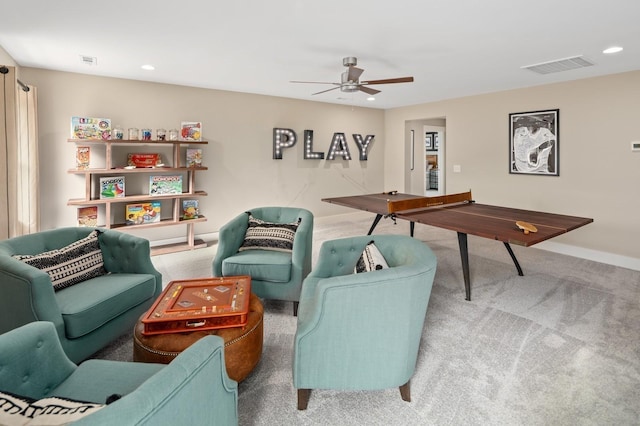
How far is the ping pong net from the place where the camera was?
12.5ft

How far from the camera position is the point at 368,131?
24.2 feet

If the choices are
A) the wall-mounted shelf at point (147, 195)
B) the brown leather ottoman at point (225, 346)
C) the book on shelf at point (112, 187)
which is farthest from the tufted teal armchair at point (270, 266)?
the book on shelf at point (112, 187)

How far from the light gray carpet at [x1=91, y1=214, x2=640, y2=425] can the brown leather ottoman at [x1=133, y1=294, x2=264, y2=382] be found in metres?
0.20

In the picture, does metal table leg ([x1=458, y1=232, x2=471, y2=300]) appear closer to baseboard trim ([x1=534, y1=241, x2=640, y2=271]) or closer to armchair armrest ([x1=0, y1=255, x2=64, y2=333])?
baseboard trim ([x1=534, y1=241, x2=640, y2=271])

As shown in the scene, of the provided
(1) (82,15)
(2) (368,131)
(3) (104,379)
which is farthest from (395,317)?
(2) (368,131)

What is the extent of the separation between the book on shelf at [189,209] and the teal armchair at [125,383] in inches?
147

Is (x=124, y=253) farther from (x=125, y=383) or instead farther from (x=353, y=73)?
(x=353, y=73)

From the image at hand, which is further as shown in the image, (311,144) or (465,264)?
(311,144)

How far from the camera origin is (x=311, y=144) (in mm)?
6477

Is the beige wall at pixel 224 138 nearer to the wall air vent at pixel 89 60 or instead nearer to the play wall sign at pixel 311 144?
the play wall sign at pixel 311 144

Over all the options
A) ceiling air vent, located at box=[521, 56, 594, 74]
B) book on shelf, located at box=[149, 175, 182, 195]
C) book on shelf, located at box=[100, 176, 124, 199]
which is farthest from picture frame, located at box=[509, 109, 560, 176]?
book on shelf, located at box=[100, 176, 124, 199]

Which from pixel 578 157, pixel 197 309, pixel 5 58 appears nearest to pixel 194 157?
pixel 5 58

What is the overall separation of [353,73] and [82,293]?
10.2 feet

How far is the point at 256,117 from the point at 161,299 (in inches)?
169
